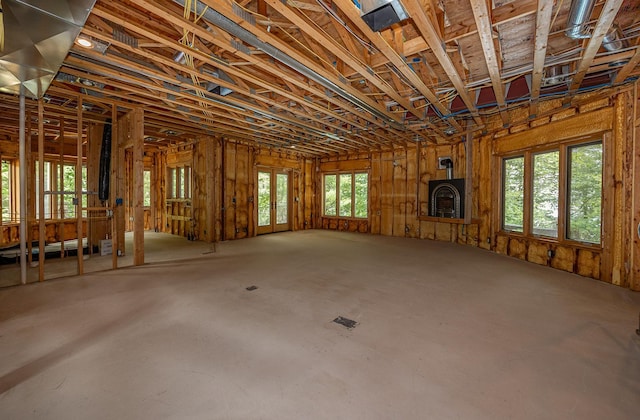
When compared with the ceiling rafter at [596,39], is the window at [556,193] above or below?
below

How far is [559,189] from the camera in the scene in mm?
4438

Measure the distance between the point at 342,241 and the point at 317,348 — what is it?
514 cm

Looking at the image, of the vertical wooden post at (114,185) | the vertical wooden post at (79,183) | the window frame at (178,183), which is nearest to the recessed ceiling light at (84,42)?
the vertical wooden post at (79,183)

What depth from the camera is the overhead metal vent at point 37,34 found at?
1.82m

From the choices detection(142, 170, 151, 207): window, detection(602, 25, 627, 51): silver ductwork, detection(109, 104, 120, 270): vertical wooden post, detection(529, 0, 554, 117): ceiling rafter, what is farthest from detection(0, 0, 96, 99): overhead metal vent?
detection(142, 170, 151, 207): window

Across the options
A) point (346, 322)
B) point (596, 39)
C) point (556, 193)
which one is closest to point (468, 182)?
point (556, 193)

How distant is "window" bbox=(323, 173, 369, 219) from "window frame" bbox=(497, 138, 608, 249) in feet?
13.3

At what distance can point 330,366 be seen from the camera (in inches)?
71.9

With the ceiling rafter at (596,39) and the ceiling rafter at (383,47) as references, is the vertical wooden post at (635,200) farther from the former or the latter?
the ceiling rafter at (383,47)

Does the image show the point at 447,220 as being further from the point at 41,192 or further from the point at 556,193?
the point at 41,192

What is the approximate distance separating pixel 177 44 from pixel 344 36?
1732 millimetres

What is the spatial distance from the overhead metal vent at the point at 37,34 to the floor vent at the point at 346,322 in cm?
316

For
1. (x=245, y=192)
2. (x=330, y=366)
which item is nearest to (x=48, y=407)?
(x=330, y=366)

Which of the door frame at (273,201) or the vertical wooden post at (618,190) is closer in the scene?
the vertical wooden post at (618,190)
